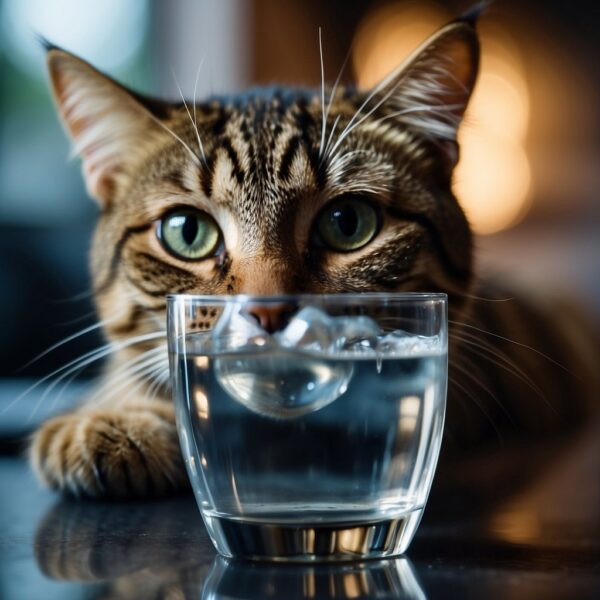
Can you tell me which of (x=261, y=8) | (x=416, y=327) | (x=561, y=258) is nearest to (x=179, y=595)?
(x=416, y=327)

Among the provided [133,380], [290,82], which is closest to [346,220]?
[133,380]

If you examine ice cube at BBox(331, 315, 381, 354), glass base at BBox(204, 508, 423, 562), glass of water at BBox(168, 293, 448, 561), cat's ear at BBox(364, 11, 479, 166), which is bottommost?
glass base at BBox(204, 508, 423, 562)

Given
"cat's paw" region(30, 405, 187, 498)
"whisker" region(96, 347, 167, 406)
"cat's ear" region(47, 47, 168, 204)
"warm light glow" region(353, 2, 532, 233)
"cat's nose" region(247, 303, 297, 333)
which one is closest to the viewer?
"cat's nose" region(247, 303, 297, 333)

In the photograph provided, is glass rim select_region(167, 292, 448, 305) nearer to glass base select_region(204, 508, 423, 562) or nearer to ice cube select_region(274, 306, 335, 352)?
ice cube select_region(274, 306, 335, 352)

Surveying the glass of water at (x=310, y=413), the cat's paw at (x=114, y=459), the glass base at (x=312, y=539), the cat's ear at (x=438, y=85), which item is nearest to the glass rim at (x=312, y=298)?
the glass of water at (x=310, y=413)

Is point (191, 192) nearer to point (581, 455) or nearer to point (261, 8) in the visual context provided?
point (581, 455)

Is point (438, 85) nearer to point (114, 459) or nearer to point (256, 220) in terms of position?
point (256, 220)

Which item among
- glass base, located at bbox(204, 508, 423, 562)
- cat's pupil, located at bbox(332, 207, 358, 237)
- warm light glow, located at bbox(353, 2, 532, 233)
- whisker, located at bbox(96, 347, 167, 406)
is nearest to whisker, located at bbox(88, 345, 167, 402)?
whisker, located at bbox(96, 347, 167, 406)
